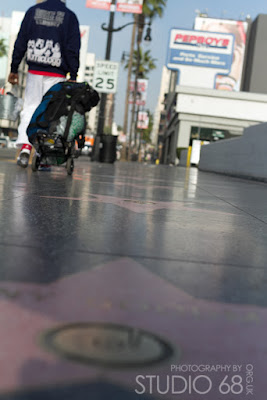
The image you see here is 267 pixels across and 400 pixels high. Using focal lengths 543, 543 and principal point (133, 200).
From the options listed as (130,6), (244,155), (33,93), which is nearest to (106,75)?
(130,6)

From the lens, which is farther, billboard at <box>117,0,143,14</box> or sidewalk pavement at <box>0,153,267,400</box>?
billboard at <box>117,0,143,14</box>

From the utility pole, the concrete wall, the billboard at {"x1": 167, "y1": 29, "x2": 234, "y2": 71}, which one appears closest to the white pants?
the concrete wall

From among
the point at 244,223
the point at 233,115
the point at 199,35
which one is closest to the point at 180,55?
the point at 199,35

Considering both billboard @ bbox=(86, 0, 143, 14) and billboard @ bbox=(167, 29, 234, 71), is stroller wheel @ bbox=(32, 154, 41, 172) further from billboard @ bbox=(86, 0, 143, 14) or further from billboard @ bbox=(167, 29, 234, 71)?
billboard @ bbox=(167, 29, 234, 71)

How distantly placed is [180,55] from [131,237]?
46702mm

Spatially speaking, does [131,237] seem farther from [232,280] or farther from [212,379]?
[212,379]

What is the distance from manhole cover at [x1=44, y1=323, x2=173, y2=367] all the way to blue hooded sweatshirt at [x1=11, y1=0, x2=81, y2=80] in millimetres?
6370

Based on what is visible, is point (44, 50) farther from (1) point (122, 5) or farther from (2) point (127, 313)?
(1) point (122, 5)

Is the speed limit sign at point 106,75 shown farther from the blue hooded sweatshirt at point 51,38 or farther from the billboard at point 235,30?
the billboard at point 235,30

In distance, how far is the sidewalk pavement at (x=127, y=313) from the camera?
867 mm

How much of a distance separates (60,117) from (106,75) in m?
12.8

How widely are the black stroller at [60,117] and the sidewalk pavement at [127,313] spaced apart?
4111 mm

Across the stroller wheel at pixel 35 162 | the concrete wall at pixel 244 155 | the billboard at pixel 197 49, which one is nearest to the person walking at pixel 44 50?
the stroller wheel at pixel 35 162

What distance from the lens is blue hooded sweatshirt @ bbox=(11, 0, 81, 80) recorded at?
7.07 m
